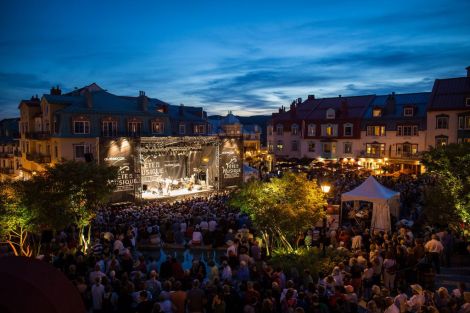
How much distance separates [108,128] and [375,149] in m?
30.1

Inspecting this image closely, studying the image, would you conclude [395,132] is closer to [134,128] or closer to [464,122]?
[464,122]

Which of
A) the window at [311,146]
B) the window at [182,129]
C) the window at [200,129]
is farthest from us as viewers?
the window at [311,146]

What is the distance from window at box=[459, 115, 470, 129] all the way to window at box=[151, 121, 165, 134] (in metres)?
30.2

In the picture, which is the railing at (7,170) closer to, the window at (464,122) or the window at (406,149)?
the window at (406,149)

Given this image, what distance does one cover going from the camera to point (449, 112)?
3847cm

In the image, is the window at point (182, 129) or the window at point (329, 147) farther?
the window at point (329, 147)

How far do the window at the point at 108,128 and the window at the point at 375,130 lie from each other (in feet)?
95.6

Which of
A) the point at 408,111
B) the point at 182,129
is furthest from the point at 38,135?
the point at 408,111

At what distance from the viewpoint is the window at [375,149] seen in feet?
145

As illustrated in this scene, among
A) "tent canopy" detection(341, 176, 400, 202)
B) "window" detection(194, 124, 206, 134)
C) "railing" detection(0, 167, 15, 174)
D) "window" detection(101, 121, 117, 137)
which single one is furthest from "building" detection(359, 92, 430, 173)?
"railing" detection(0, 167, 15, 174)

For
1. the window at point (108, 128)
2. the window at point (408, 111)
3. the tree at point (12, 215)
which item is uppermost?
the window at point (408, 111)

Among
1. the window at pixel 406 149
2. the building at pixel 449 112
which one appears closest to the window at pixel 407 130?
the window at pixel 406 149

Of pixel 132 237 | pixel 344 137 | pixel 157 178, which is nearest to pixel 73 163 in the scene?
pixel 132 237

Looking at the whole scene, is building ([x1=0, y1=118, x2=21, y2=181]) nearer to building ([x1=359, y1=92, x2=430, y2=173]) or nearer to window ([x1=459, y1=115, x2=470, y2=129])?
building ([x1=359, y1=92, x2=430, y2=173])
